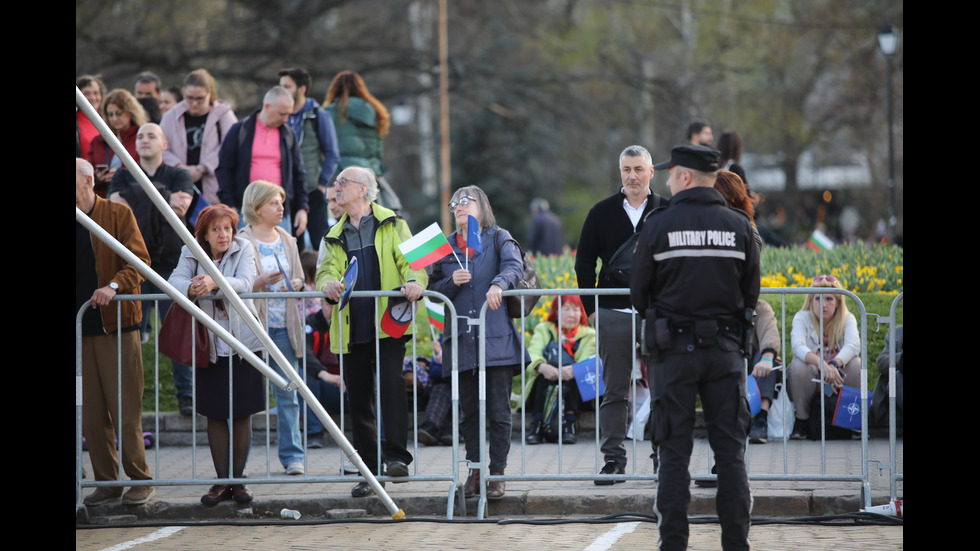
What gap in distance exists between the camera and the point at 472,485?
24.9ft

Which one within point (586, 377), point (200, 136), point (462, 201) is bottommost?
point (586, 377)

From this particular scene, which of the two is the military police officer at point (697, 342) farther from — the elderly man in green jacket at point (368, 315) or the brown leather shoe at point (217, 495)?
the brown leather shoe at point (217, 495)

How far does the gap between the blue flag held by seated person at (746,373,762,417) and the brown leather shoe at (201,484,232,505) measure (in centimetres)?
360

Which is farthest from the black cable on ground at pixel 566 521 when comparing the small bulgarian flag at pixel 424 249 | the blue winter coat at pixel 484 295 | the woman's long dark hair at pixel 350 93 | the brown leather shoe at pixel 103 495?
the woman's long dark hair at pixel 350 93

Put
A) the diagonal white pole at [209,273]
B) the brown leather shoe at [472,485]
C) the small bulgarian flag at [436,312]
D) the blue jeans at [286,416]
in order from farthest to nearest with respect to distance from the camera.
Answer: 1. the blue jeans at [286,416]
2. the small bulgarian flag at [436,312]
3. the brown leather shoe at [472,485]
4. the diagonal white pole at [209,273]

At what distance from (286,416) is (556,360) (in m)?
2.36

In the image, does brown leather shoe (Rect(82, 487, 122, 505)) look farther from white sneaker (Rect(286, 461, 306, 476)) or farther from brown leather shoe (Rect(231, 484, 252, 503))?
white sneaker (Rect(286, 461, 306, 476))

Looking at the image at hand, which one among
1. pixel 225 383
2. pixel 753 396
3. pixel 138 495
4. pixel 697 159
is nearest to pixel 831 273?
pixel 753 396

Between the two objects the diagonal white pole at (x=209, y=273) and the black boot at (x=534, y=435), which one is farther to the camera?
the black boot at (x=534, y=435)

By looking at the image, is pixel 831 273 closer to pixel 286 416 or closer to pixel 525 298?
pixel 525 298

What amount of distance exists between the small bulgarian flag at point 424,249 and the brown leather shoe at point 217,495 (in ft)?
6.37

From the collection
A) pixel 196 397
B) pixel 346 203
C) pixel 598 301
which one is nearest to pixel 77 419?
pixel 196 397

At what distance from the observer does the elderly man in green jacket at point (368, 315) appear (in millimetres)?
7664
